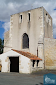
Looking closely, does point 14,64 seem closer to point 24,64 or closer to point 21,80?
point 24,64

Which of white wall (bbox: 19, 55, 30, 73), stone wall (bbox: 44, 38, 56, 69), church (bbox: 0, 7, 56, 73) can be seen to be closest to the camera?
white wall (bbox: 19, 55, 30, 73)

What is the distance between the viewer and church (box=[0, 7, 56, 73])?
13.7 metres

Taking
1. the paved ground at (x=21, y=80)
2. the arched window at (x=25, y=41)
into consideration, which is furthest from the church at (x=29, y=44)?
the paved ground at (x=21, y=80)

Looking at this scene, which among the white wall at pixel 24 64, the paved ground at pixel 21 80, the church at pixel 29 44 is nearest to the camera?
the paved ground at pixel 21 80

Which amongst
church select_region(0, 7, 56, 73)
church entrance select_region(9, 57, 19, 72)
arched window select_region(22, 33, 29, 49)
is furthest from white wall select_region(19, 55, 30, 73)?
arched window select_region(22, 33, 29, 49)

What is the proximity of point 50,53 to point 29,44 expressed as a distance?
3.13 metres

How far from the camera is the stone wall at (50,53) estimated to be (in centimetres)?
1513

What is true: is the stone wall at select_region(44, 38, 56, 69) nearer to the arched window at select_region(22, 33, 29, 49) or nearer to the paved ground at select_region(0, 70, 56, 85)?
the arched window at select_region(22, 33, 29, 49)

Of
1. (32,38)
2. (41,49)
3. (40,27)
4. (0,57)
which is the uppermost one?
(40,27)

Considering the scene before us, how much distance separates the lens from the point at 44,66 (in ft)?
49.3

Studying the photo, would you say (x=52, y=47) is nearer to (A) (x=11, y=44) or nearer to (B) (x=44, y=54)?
(B) (x=44, y=54)

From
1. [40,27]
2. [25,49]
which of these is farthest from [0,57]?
[40,27]

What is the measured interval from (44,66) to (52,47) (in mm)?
2696

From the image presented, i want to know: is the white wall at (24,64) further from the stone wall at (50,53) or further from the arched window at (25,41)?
the arched window at (25,41)
